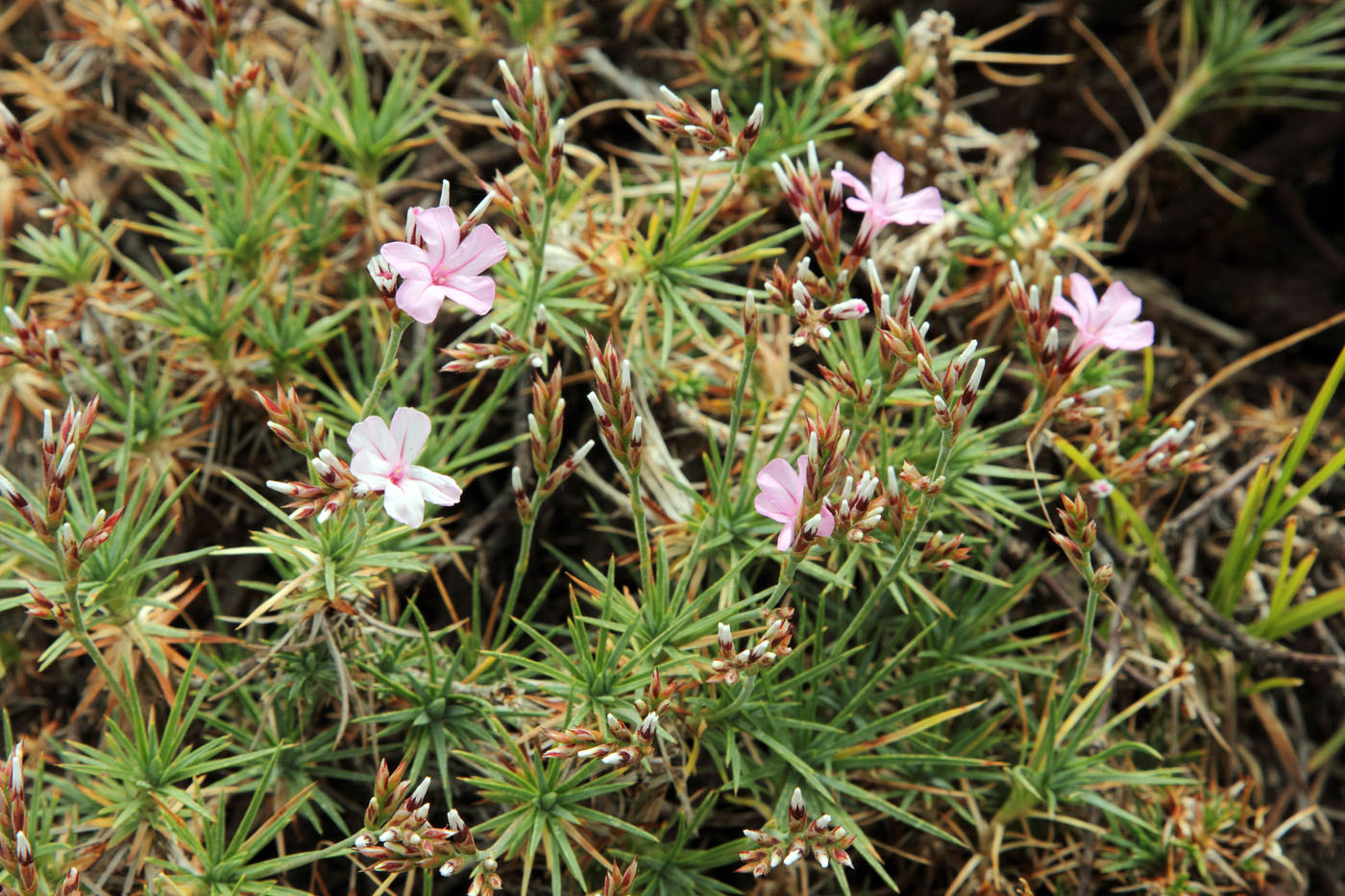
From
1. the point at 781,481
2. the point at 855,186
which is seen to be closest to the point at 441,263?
the point at 781,481

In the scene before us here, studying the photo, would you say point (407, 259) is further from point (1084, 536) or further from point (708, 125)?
point (1084, 536)

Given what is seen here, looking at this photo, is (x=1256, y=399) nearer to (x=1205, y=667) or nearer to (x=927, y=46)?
(x=1205, y=667)

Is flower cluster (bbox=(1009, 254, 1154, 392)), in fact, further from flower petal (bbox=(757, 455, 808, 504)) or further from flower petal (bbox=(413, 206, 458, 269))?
flower petal (bbox=(413, 206, 458, 269))

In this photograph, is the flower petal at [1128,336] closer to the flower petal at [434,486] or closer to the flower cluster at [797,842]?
the flower cluster at [797,842]

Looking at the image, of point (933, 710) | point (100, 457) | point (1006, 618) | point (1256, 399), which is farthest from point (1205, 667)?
point (100, 457)

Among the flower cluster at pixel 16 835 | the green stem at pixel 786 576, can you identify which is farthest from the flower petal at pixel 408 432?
the flower cluster at pixel 16 835

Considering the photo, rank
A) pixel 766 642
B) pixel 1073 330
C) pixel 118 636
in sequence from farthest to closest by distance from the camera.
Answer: pixel 1073 330 → pixel 118 636 → pixel 766 642

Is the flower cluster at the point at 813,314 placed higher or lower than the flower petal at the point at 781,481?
higher
